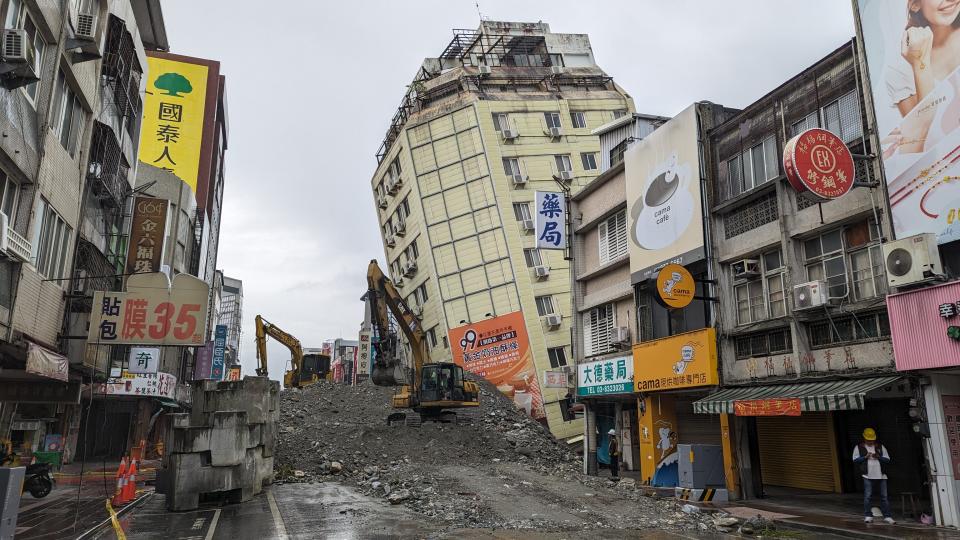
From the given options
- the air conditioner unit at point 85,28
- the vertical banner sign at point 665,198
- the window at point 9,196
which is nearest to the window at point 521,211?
the vertical banner sign at point 665,198

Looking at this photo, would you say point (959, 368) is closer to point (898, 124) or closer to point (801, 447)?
point (898, 124)

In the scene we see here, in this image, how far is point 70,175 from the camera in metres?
15.3

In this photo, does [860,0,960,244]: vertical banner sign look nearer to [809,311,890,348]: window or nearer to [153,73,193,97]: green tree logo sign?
[809,311,890,348]: window

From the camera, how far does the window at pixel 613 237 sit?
2470 cm

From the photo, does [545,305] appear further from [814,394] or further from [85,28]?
[85,28]

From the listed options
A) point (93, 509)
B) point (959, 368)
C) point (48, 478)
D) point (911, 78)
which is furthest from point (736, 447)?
point (48, 478)

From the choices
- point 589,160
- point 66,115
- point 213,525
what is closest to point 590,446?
point 213,525

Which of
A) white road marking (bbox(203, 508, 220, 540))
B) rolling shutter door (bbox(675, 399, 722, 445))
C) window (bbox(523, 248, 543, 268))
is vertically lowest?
white road marking (bbox(203, 508, 220, 540))

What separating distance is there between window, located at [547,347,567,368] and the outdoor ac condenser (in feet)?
66.7

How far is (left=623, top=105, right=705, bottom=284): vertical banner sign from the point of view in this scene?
65.4ft

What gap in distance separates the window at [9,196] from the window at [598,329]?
1976cm

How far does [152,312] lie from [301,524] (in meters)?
5.74

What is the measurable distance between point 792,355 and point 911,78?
7.18m

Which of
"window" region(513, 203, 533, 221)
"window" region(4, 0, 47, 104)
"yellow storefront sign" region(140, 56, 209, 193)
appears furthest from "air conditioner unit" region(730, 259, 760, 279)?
"yellow storefront sign" region(140, 56, 209, 193)
